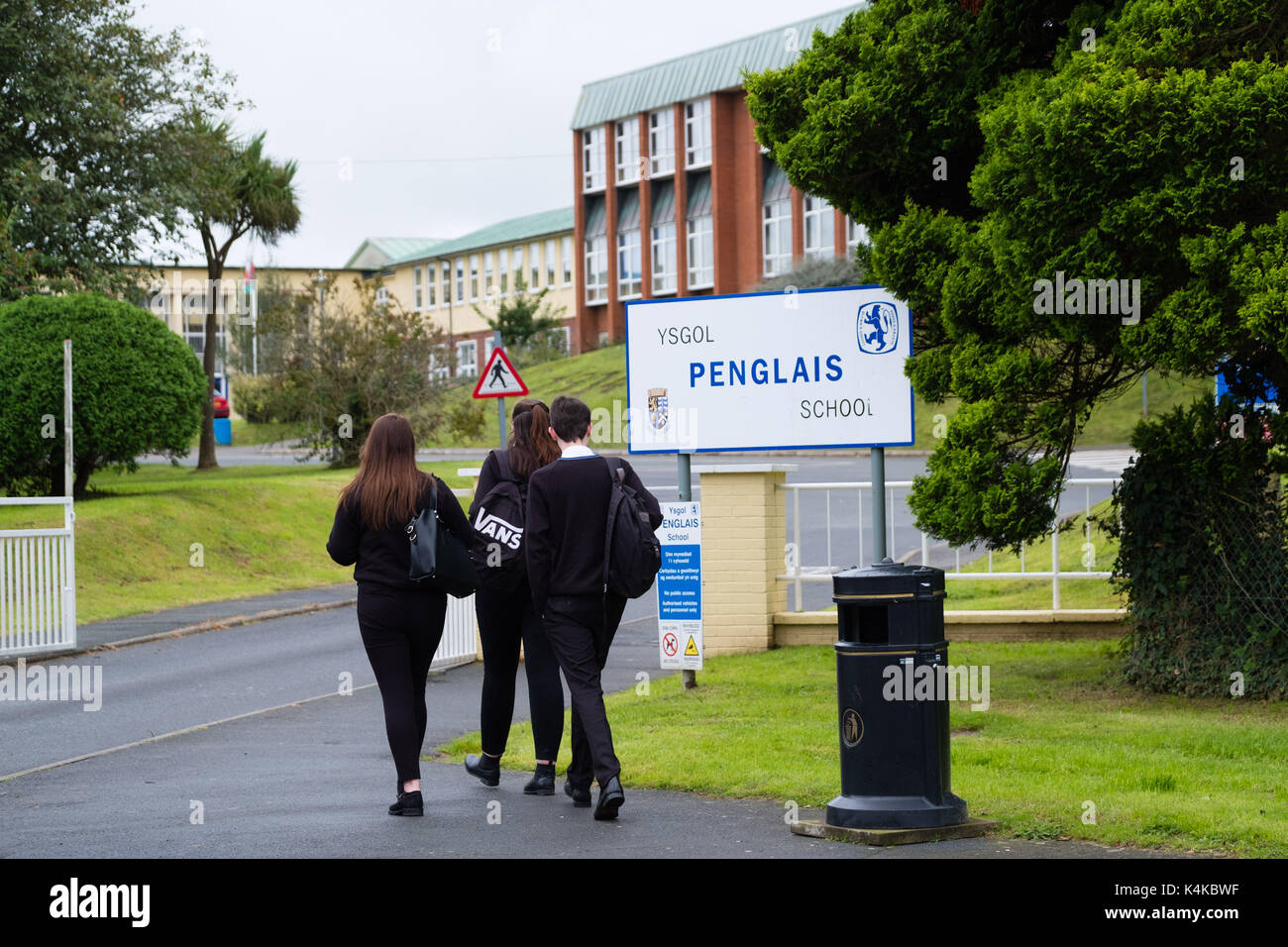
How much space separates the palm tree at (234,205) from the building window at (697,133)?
82.9 ft

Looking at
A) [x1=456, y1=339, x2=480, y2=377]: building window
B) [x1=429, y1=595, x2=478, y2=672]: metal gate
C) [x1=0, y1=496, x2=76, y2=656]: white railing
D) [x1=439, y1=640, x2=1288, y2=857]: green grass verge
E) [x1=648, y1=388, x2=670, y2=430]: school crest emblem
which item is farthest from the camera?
[x1=456, y1=339, x2=480, y2=377]: building window

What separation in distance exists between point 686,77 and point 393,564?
186 ft

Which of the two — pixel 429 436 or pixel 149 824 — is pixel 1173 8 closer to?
pixel 149 824

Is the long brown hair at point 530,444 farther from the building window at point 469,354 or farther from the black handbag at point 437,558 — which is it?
the building window at point 469,354

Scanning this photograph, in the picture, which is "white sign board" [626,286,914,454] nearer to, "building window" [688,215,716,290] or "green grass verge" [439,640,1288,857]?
"green grass verge" [439,640,1288,857]

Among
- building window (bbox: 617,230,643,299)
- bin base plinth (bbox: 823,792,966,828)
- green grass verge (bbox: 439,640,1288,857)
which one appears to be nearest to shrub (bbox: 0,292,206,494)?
green grass verge (bbox: 439,640,1288,857)

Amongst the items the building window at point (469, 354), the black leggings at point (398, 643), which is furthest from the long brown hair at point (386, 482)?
the building window at point (469, 354)

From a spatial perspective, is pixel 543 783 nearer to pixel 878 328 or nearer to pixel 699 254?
pixel 878 328

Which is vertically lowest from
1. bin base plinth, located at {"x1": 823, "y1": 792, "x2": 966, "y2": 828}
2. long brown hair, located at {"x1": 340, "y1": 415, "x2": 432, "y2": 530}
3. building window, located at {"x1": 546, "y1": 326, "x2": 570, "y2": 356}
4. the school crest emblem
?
bin base plinth, located at {"x1": 823, "y1": 792, "x2": 966, "y2": 828}

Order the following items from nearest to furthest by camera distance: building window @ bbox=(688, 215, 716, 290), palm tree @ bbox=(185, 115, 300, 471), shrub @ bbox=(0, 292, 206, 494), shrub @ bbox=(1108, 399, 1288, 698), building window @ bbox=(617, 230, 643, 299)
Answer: shrub @ bbox=(1108, 399, 1288, 698) → shrub @ bbox=(0, 292, 206, 494) → palm tree @ bbox=(185, 115, 300, 471) → building window @ bbox=(688, 215, 716, 290) → building window @ bbox=(617, 230, 643, 299)

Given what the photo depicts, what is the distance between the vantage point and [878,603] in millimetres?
6590

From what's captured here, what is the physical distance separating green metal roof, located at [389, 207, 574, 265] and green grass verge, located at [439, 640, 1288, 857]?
68742mm

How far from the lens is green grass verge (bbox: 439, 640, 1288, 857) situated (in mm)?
6504

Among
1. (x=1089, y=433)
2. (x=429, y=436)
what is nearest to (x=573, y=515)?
(x=429, y=436)
